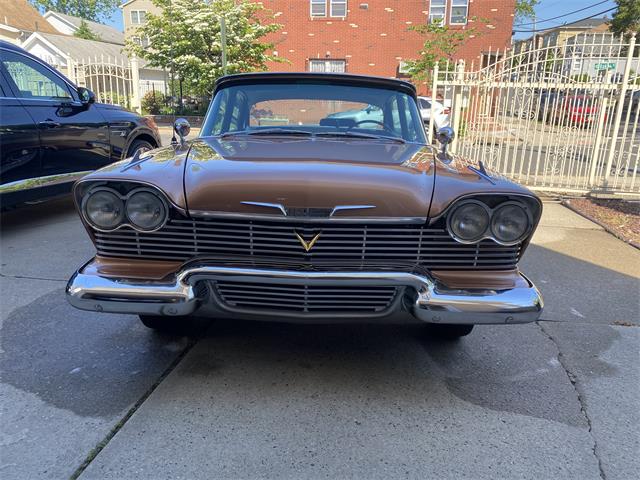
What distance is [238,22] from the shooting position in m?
17.2

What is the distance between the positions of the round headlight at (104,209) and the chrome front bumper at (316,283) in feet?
0.87

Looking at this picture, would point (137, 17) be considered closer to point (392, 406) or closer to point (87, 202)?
point (87, 202)

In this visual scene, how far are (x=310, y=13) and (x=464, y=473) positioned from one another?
77.5 feet

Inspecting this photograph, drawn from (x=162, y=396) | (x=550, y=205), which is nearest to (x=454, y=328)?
(x=162, y=396)

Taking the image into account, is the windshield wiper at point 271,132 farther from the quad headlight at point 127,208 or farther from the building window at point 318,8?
the building window at point 318,8

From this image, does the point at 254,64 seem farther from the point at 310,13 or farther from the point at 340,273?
the point at 340,273

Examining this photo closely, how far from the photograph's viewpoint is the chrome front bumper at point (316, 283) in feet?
6.99

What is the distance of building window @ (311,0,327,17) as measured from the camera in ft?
73.8

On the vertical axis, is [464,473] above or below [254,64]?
below

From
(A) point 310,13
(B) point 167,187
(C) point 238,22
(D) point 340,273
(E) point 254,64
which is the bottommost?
(D) point 340,273

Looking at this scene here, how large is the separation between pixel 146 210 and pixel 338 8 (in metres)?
22.9

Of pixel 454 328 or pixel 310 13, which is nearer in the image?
pixel 454 328

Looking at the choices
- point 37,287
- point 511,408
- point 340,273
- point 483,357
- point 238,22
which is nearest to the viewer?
point 340,273

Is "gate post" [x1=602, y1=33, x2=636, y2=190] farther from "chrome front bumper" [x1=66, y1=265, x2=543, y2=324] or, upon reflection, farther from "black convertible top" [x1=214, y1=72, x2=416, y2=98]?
"chrome front bumper" [x1=66, y1=265, x2=543, y2=324]
